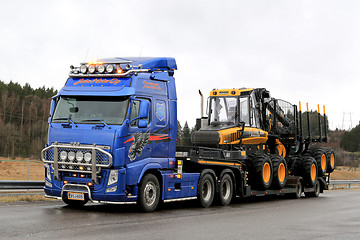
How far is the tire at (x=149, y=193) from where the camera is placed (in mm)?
12719

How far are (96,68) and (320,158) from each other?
1297 cm

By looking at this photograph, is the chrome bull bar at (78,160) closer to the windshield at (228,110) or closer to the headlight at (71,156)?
the headlight at (71,156)

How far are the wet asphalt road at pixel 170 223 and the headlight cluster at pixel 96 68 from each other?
3.61 m

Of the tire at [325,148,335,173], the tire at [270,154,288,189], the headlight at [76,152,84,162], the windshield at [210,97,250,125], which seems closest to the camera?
the headlight at [76,152,84,162]

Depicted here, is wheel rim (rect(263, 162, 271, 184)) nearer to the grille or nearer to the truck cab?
the truck cab

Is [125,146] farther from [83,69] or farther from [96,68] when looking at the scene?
[83,69]

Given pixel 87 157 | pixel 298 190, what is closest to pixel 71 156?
pixel 87 157

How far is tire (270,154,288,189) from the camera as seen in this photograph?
62.2 feet

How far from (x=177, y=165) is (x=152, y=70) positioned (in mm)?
2735

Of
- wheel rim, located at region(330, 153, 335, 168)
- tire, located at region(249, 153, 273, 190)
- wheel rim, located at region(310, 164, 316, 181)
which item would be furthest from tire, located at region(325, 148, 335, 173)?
tire, located at region(249, 153, 273, 190)

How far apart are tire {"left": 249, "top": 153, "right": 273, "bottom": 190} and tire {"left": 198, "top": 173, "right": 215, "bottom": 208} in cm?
288

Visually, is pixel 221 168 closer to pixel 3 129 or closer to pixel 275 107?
pixel 275 107

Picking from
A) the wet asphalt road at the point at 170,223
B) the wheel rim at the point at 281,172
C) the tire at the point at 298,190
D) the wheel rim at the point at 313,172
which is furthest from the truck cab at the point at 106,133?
the wheel rim at the point at 313,172

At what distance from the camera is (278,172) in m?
19.1
